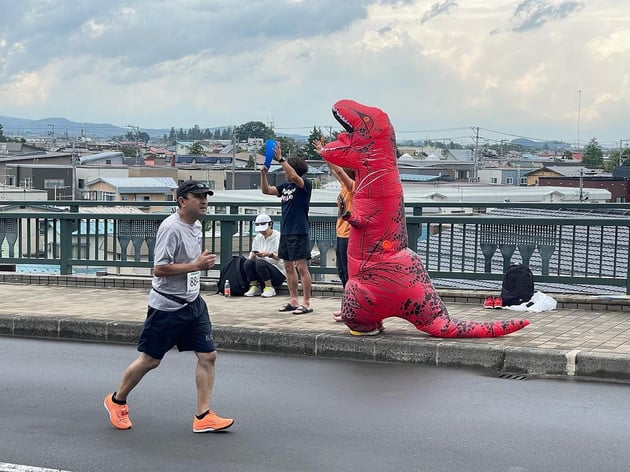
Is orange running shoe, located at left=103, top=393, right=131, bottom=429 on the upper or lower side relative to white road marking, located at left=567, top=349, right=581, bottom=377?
lower

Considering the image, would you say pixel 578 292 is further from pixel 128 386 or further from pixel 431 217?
pixel 128 386

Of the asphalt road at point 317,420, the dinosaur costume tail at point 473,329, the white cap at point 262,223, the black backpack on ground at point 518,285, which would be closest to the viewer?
the asphalt road at point 317,420

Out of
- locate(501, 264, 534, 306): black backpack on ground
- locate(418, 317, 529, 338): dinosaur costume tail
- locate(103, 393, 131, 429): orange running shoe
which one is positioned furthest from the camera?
locate(501, 264, 534, 306): black backpack on ground

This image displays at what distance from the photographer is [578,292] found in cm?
1179

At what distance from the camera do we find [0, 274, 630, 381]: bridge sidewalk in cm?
886

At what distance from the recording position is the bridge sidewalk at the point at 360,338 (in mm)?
8859

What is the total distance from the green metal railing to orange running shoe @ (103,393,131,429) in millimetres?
6006

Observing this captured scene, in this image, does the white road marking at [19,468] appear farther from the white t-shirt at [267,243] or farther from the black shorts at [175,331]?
the white t-shirt at [267,243]

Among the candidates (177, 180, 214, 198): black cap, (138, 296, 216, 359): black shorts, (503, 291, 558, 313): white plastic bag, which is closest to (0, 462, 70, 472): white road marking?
(138, 296, 216, 359): black shorts

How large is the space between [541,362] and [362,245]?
7.02 feet

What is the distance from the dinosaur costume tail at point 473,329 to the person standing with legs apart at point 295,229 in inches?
90.5

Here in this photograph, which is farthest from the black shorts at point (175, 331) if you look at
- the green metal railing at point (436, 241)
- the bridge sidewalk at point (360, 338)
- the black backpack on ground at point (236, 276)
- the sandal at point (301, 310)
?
the black backpack on ground at point (236, 276)

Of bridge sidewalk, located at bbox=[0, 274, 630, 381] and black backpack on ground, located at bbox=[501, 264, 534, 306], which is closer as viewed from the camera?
bridge sidewalk, located at bbox=[0, 274, 630, 381]

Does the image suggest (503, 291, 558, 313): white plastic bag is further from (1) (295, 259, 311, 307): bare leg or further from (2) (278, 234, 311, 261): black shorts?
(2) (278, 234, 311, 261): black shorts
